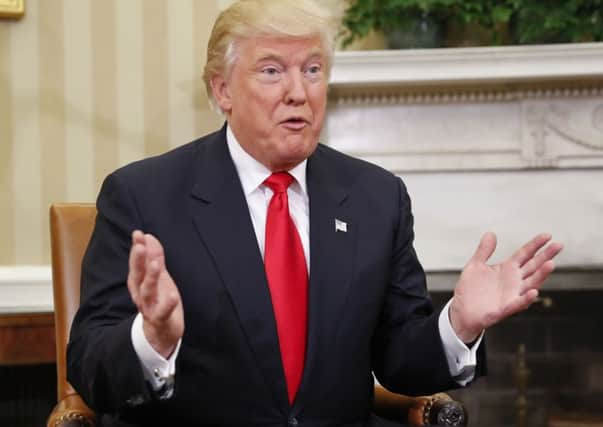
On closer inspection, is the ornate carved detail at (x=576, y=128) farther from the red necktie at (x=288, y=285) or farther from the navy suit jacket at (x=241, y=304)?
the red necktie at (x=288, y=285)

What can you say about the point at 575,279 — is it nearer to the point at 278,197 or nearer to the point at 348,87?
the point at 348,87

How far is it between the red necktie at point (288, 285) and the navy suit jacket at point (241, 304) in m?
0.02

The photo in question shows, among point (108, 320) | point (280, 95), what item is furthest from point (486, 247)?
point (108, 320)

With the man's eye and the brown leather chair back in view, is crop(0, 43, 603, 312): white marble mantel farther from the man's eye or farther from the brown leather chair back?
the man's eye

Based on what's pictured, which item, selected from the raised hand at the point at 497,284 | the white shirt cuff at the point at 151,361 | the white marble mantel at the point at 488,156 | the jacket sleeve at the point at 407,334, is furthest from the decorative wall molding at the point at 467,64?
the white shirt cuff at the point at 151,361

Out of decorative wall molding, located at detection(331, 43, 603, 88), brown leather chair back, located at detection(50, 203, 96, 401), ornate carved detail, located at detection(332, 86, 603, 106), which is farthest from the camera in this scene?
ornate carved detail, located at detection(332, 86, 603, 106)

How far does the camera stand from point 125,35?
324 cm

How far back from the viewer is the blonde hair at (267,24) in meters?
1.96

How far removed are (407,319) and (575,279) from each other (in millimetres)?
1581

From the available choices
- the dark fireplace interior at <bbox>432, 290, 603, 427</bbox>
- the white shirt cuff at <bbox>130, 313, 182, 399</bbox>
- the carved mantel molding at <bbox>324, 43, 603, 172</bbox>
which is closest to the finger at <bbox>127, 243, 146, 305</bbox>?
the white shirt cuff at <bbox>130, 313, 182, 399</bbox>

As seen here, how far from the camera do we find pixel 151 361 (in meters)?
1.68

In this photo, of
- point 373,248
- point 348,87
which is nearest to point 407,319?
point 373,248

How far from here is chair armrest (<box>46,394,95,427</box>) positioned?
1980 mm

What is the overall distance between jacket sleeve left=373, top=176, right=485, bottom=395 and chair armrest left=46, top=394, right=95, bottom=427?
0.60m
